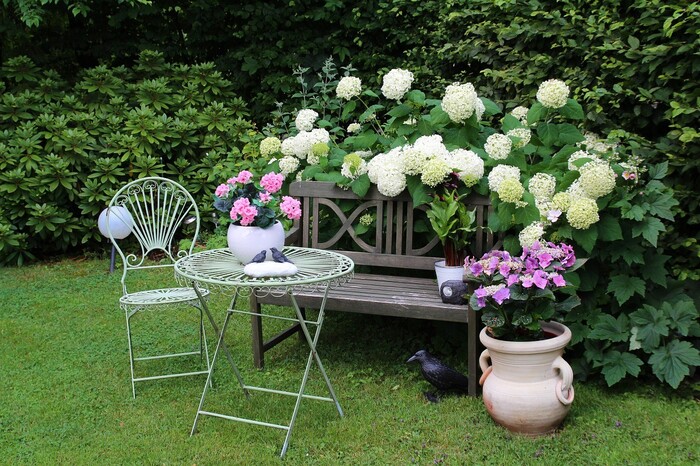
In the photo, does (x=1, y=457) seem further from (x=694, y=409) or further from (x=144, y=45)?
(x=144, y=45)

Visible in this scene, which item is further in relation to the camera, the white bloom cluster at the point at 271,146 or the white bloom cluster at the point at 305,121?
the white bloom cluster at the point at 271,146

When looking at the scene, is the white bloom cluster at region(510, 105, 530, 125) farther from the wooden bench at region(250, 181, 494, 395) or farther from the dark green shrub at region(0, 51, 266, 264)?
the dark green shrub at region(0, 51, 266, 264)

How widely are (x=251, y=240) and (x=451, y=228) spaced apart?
3.82 ft

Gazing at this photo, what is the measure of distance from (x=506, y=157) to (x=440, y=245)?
809 mm

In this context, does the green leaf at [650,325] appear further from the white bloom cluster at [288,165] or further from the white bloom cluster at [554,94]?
the white bloom cluster at [288,165]

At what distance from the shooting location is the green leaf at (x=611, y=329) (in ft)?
12.8

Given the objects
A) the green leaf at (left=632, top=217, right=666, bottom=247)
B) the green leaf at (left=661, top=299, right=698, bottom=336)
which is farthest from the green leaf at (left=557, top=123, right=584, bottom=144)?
Answer: the green leaf at (left=661, top=299, right=698, bottom=336)

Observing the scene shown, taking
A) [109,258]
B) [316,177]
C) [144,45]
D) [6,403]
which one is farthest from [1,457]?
[144,45]

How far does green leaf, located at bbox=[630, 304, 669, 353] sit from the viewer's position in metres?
3.81

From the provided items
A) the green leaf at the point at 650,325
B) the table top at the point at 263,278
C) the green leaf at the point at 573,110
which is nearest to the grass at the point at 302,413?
the green leaf at the point at 650,325

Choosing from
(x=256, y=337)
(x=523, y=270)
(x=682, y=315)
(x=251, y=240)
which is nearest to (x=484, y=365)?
(x=523, y=270)

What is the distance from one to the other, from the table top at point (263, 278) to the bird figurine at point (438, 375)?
639mm

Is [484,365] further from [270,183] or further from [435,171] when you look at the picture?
[270,183]

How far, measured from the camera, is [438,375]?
12.9 ft
